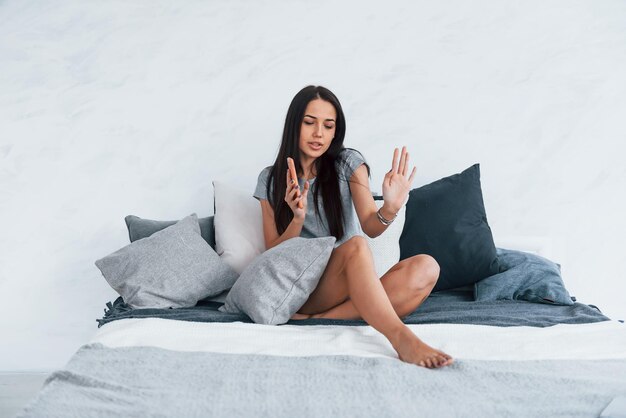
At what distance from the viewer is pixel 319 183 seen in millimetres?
2646

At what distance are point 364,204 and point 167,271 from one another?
74cm

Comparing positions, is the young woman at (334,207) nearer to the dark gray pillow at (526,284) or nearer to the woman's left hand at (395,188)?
the woman's left hand at (395,188)

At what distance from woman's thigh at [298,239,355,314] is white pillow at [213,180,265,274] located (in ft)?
1.43

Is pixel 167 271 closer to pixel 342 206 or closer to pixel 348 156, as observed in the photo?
pixel 342 206

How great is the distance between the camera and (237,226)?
281 centimetres

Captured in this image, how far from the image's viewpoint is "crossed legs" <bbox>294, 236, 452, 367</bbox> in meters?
1.97

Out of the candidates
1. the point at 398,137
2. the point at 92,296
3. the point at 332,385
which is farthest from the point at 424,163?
the point at 332,385

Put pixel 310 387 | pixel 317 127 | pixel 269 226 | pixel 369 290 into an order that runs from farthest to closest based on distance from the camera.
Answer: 1. pixel 269 226
2. pixel 317 127
3. pixel 369 290
4. pixel 310 387

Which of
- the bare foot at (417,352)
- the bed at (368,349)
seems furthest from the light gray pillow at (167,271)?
the bare foot at (417,352)

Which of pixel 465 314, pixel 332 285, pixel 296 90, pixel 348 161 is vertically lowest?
pixel 465 314

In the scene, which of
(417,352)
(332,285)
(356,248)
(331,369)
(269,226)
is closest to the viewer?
(331,369)

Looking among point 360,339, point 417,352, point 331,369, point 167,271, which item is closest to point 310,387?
point 331,369

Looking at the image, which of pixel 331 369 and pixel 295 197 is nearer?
pixel 331 369

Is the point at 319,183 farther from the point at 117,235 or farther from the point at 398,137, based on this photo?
the point at 117,235
